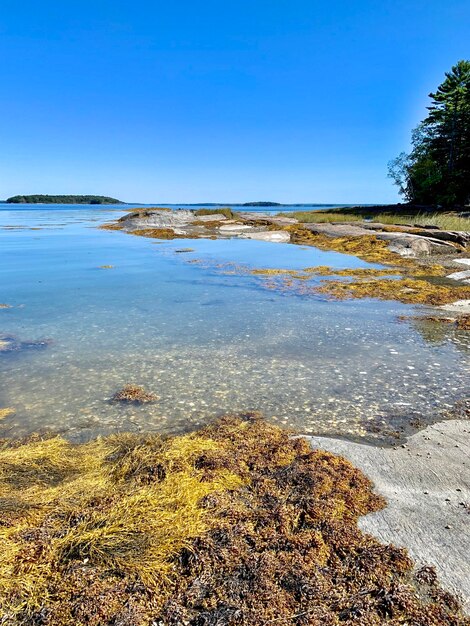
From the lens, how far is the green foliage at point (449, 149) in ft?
173

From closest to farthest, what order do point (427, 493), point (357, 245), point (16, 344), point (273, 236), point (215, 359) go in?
1. point (427, 493)
2. point (215, 359)
3. point (16, 344)
4. point (357, 245)
5. point (273, 236)

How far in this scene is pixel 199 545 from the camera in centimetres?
301

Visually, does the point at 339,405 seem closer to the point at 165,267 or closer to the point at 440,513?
the point at 440,513

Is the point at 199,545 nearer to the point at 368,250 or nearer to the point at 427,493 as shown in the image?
the point at 427,493

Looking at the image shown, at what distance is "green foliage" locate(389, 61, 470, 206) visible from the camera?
52.7m

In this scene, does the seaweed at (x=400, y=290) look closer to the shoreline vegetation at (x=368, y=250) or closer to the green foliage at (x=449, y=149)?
the shoreline vegetation at (x=368, y=250)

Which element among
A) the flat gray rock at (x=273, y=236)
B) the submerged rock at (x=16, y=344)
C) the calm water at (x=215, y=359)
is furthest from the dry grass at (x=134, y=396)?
the flat gray rock at (x=273, y=236)

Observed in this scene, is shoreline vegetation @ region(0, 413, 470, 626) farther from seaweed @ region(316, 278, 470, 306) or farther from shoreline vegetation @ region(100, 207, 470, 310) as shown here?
seaweed @ region(316, 278, 470, 306)

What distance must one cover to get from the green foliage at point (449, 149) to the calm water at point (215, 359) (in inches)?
Result: 2025

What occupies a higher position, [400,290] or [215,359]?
[215,359]

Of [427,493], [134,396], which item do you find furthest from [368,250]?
[427,493]

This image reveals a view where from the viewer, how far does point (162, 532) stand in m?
3.14

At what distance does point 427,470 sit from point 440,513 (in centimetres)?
72

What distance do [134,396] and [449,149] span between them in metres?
65.8
